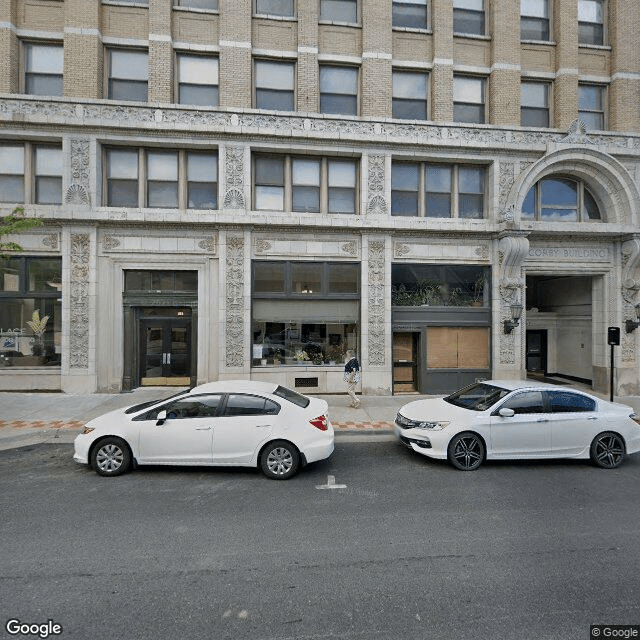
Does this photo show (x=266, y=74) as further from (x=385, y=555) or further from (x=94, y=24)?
(x=385, y=555)

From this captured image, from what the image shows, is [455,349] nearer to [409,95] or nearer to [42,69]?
[409,95]

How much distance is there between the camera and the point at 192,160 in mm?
12367

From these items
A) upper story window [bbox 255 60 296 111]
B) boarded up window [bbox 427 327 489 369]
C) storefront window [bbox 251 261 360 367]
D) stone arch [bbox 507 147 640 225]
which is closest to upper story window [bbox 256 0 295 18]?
upper story window [bbox 255 60 296 111]

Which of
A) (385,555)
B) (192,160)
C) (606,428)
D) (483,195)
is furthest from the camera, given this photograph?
(483,195)

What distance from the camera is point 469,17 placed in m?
13.2

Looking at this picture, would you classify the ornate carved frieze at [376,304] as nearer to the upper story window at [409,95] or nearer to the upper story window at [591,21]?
the upper story window at [409,95]

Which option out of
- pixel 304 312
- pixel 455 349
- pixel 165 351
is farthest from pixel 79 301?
pixel 455 349

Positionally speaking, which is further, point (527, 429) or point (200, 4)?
point (200, 4)

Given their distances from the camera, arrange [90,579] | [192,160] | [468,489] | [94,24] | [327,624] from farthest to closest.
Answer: [192,160], [94,24], [468,489], [90,579], [327,624]

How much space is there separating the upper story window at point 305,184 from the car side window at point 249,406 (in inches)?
318

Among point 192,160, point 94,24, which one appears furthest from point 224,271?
point 94,24

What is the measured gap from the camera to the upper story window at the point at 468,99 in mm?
13047

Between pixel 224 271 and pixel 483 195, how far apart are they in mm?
9607

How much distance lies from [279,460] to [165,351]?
796 cm
